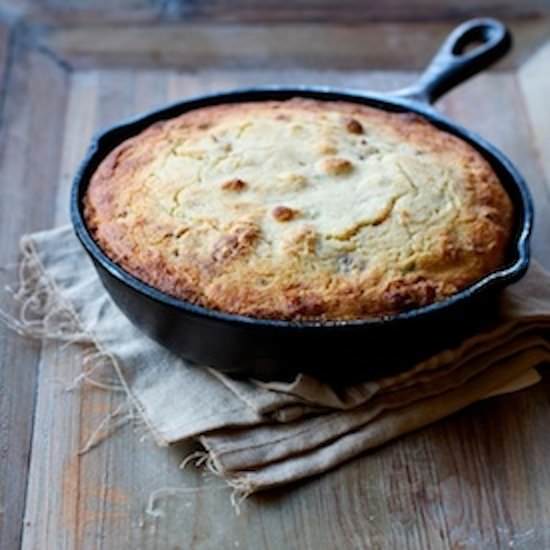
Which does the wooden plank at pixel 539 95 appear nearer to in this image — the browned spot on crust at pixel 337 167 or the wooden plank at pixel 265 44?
the wooden plank at pixel 265 44

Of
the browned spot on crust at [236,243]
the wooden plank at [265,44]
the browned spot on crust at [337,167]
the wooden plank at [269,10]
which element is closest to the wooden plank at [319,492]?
the browned spot on crust at [236,243]

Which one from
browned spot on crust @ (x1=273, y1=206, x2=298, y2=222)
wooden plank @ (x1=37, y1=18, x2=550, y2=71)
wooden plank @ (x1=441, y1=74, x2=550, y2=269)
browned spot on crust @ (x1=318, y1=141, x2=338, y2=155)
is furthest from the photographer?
wooden plank @ (x1=37, y1=18, x2=550, y2=71)

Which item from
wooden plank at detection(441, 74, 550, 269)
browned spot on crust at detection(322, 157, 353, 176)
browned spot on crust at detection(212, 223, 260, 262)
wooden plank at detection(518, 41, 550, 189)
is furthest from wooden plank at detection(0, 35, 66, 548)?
wooden plank at detection(518, 41, 550, 189)

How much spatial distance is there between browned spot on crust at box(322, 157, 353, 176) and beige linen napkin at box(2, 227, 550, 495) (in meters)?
0.27

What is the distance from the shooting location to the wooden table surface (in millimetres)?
1235

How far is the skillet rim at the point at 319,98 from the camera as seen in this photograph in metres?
1.23

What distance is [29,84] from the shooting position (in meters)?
1.98

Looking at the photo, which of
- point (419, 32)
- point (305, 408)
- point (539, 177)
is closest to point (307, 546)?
point (305, 408)

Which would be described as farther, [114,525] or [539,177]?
[539,177]

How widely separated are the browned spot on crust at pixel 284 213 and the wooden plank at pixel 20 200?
1.28 feet

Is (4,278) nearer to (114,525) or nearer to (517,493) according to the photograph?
(114,525)

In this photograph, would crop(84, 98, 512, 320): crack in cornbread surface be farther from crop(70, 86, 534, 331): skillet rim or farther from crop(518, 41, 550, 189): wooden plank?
crop(518, 41, 550, 189): wooden plank

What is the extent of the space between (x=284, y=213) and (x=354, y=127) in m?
0.25

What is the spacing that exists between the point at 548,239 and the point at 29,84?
38.5 inches
